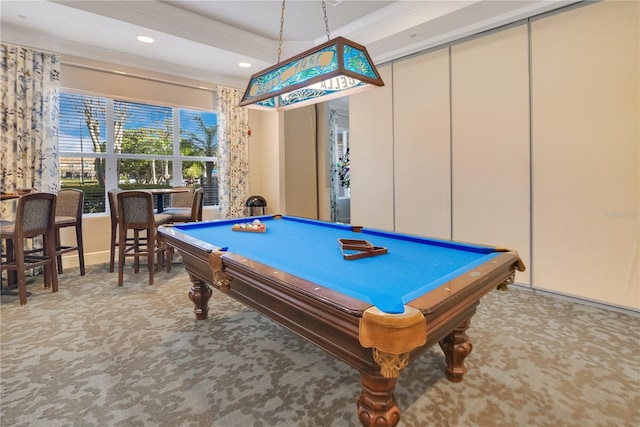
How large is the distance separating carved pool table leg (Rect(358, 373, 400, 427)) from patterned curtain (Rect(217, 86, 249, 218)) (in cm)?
462

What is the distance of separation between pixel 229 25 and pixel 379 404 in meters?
4.54

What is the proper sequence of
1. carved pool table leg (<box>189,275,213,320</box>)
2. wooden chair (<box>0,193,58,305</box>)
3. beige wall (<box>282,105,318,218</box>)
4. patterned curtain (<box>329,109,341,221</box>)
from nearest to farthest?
1. carved pool table leg (<box>189,275,213,320</box>)
2. wooden chair (<box>0,193,58,305</box>)
3. beige wall (<box>282,105,318,218</box>)
4. patterned curtain (<box>329,109,341,221</box>)

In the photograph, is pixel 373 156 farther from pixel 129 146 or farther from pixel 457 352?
pixel 129 146

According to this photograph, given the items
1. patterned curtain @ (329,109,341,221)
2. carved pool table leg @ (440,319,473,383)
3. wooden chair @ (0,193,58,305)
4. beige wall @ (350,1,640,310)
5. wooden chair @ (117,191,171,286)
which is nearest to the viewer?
carved pool table leg @ (440,319,473,383)

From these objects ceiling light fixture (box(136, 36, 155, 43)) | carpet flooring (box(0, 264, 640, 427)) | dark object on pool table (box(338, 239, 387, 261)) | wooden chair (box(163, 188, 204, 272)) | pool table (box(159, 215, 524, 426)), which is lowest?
carpet flooring (box(0, 264, 640, 427))

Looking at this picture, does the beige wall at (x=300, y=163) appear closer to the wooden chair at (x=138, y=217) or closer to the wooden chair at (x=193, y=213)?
the wooden chair at (x=193, y=213)

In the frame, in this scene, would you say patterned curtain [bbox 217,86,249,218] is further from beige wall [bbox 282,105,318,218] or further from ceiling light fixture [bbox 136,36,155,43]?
ceiling light fixture [bbox 136,36,155,43]

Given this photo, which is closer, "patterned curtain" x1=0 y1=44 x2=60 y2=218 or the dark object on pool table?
the dark object on pool table

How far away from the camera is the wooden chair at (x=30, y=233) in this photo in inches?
115

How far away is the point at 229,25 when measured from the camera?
13.5 feet

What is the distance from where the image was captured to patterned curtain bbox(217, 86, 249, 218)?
5.26 m

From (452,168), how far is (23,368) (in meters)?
4.05

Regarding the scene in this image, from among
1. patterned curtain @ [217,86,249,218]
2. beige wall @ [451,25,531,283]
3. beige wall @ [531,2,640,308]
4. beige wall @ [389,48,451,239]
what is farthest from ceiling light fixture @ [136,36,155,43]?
beige wall @ [531,2,640,308]

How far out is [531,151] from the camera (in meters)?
3.13
